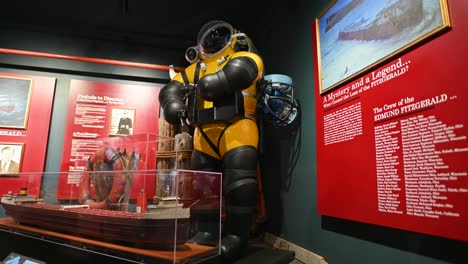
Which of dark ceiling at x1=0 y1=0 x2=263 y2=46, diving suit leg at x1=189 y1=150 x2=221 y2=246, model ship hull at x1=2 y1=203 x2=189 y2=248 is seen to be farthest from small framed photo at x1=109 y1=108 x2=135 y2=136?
diving suit leg at x1=189 y1=150 x2=221 y2=246

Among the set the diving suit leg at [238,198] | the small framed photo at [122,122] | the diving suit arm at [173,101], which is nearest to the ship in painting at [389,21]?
the diving suit leg at [238,198]

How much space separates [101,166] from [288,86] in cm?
157

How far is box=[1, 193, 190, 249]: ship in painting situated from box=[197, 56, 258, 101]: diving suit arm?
32.4 inches

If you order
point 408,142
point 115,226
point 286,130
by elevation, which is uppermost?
point 286,130

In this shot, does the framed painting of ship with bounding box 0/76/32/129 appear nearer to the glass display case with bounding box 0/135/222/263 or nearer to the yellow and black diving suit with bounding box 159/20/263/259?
the glass display case with bounding box 0/135/222/263

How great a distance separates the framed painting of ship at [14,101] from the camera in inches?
112

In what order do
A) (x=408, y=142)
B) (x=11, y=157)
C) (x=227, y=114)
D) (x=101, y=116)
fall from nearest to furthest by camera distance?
Answer: (x=408, y=142) → (x=227, y=114) → (x=11, y=157) → (x=101, y=116)

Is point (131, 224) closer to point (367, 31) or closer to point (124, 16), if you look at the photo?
point (367, 31)

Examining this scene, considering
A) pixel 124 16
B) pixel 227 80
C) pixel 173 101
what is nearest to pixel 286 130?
pixel 227 80

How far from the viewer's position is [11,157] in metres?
2.78

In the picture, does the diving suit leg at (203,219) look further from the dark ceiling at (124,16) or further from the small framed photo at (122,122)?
the dark ceiling at (124,16)

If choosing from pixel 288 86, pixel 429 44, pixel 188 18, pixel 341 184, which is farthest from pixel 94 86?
pixel 429 44

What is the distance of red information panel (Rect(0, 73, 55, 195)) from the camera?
2.79m

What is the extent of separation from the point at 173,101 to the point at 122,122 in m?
1.22
